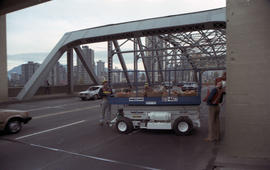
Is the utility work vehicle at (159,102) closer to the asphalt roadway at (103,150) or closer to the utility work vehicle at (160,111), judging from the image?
the utility work vehicle at (160,111)

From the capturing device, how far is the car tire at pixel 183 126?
7357 millimetres

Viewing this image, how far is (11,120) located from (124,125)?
14.2 ft

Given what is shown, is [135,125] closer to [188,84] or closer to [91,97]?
[188,84]

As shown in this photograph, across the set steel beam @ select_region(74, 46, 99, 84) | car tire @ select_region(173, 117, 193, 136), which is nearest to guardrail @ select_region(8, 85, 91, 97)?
steel beam @ select_region(74, 46, 99, 84)

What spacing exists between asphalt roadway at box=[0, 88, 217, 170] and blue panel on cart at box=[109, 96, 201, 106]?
1130 mm

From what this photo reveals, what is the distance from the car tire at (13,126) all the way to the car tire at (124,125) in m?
3.94

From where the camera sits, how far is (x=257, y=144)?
4.82 m

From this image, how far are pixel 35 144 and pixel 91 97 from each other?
636 inches

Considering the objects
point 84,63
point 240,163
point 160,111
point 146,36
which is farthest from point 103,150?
point 84,63

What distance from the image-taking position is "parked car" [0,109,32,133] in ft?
26.1

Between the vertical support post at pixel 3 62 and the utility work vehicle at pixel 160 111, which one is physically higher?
the vertical support post at pixel 3 62

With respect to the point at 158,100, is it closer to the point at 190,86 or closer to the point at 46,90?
the point at 190,86

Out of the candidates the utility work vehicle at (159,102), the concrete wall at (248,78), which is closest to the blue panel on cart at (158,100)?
the utility work vehicle at (159,102)

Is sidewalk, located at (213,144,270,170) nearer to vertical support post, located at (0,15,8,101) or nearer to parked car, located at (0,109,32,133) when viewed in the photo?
parked car, located at (0,109,32,133)
